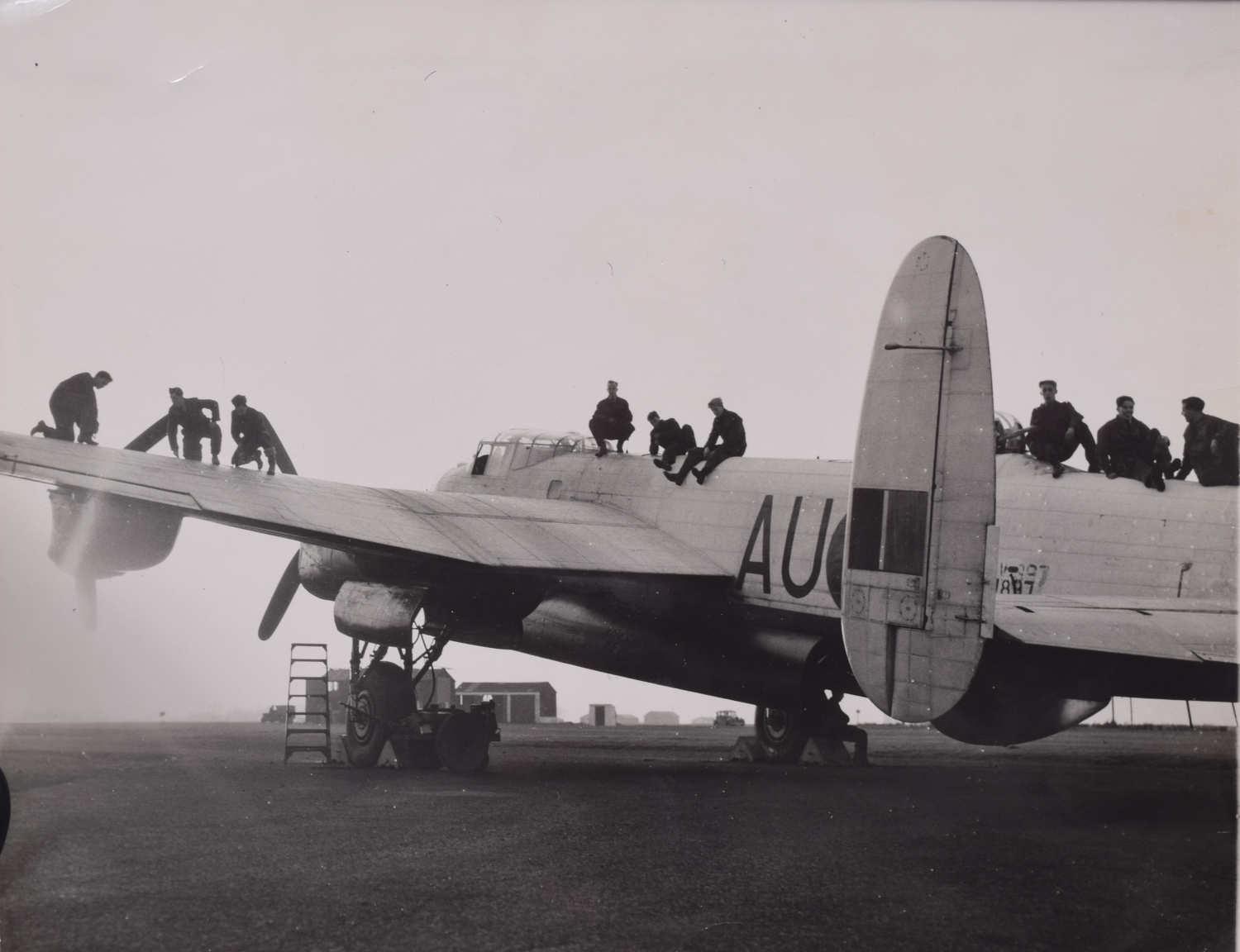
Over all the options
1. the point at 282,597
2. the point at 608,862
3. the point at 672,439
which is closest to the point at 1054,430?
the point at 672,439

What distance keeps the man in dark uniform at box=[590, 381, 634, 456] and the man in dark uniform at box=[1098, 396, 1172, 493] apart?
25.9 ft

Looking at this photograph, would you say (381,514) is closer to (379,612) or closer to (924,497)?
(379,612)

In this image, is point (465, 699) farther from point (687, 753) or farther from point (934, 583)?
point (934, 583)

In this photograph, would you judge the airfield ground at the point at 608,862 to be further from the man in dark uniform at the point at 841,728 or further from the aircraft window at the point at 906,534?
the man in dark uniform at the point at 841,728

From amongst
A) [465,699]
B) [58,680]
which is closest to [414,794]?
[58,680]

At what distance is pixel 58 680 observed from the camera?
25.7 ft

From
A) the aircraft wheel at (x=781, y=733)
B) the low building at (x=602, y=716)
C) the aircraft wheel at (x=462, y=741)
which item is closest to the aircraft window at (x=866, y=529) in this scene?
the aircraft wheel at (x=462, y=741)

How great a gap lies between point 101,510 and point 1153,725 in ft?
146

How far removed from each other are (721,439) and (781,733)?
14.6ft

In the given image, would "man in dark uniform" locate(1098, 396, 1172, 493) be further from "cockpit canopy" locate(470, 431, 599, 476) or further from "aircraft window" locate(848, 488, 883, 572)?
"cockpit canopy" locate(470, 431, 599, 476)

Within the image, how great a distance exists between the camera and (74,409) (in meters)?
12.1

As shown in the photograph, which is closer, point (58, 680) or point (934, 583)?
point (58, 680)

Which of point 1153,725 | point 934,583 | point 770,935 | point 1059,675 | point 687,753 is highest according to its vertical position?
point 934,583

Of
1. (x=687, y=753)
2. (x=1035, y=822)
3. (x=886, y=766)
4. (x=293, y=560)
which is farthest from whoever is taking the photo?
(x=687, y=753)
